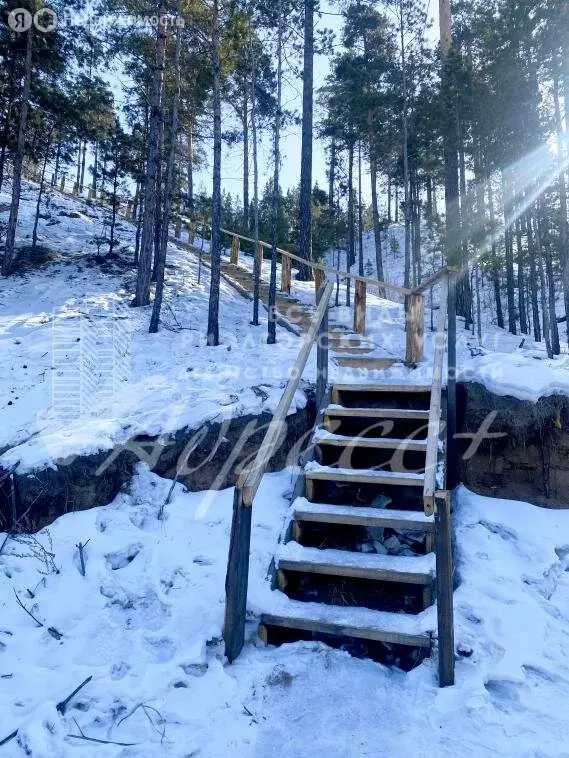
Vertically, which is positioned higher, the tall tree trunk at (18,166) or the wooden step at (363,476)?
the tall tree trunk at (18,166)

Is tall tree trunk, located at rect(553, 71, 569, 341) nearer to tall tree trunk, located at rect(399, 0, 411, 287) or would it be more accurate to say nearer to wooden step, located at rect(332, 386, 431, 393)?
tall tree trunk, located at rect(399, 0, 411, 287)

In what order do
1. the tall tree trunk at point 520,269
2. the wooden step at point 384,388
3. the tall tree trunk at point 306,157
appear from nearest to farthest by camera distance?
the wooden step at point 384,388
the tall tree trunk at point 306,157
the tall tree trunk at point 520,269

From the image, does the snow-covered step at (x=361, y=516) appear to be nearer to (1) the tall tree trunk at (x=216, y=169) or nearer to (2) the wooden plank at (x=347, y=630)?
(2) the wooden plank at (x=347, y=630)

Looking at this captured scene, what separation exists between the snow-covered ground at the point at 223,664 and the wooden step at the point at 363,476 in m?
0.55

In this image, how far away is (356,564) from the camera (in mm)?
3922

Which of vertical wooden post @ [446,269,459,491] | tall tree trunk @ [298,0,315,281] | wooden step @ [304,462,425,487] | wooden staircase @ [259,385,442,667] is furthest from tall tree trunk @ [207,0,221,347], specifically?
wooden step @ [304,462,425,487]

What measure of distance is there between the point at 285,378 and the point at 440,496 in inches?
153

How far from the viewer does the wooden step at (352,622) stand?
3.43m

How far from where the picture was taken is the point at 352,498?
5035 millimetres

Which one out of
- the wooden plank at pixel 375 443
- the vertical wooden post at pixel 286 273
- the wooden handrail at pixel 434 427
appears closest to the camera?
the wooden handrail at pixel 434 427

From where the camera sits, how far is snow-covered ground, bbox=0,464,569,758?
2824 millimetres

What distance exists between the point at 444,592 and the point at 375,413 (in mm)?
2291

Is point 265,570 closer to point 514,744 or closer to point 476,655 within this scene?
point 476,655

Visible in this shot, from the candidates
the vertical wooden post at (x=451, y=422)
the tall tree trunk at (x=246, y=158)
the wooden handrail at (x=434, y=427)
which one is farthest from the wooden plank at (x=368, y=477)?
the tall tree trunk at (x=246, y=158)
